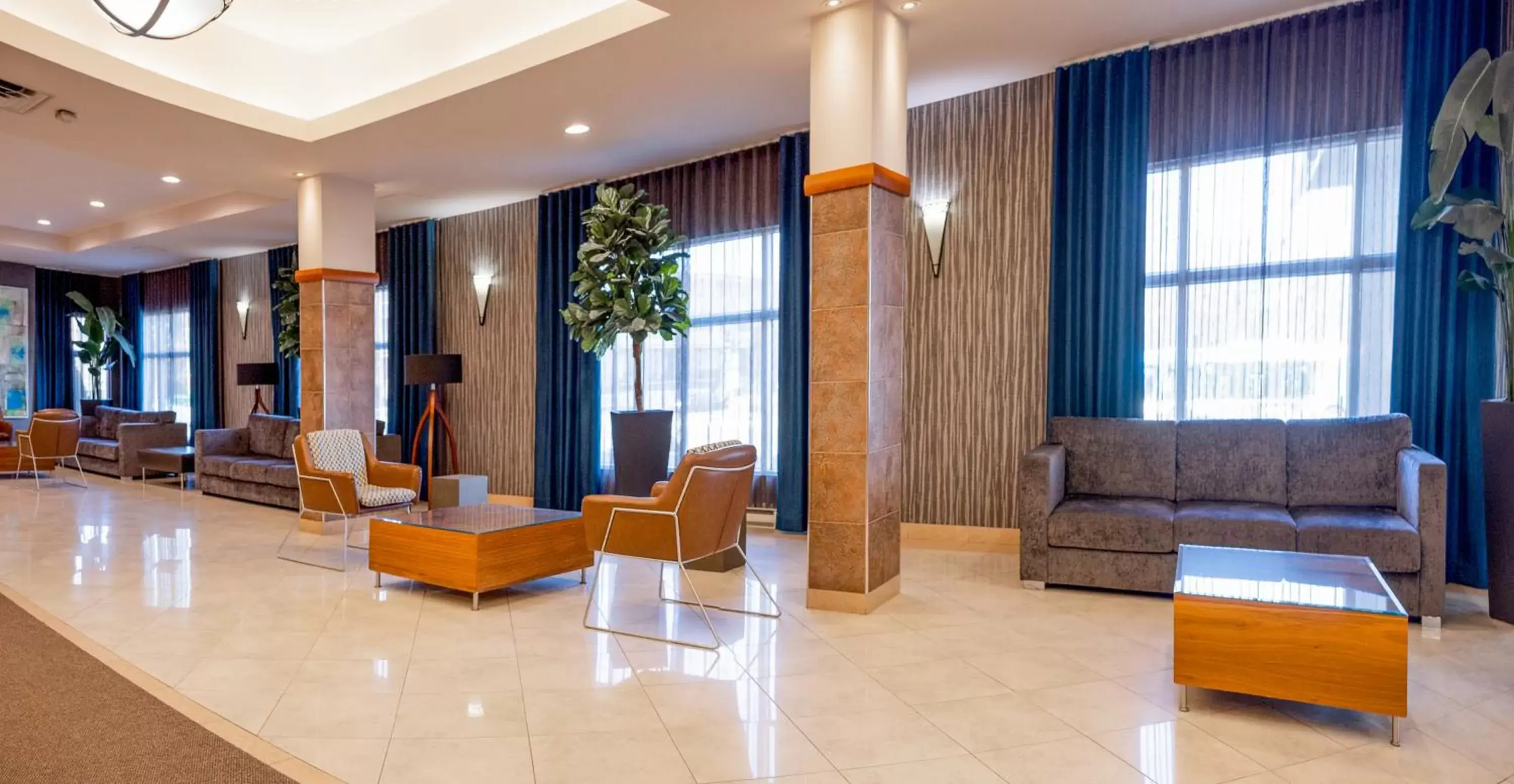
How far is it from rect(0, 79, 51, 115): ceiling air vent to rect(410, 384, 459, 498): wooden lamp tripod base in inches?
152

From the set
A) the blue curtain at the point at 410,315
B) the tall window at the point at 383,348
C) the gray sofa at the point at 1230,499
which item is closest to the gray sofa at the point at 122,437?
the tall window at the point at 383,348

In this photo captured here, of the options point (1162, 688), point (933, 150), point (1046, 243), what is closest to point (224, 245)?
point (933, 150)

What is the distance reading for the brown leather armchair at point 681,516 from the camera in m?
3.98

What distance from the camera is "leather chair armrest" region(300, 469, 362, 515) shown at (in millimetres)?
5496

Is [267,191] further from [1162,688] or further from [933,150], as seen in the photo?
[1162,688]

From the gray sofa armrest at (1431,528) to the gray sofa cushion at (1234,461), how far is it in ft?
2.50

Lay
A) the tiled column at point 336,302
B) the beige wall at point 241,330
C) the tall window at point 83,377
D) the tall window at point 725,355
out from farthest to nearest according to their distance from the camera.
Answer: the tall window at point 83,377
the beige wall at point 241,330
the tiled column at point 336,302
the tall window at point 725,355

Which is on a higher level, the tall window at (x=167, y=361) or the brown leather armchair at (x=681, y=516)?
the tall window at (x=167, y=361)

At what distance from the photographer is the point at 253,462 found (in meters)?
8.72

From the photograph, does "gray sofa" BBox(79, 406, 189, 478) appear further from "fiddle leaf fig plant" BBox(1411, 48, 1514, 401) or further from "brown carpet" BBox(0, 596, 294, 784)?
"fiddle leaf fig plant" BBox(1411, 48, 1514, 401)

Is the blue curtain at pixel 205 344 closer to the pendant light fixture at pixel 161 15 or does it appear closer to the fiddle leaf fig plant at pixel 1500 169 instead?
the pendant light fixture at pixel 161 15

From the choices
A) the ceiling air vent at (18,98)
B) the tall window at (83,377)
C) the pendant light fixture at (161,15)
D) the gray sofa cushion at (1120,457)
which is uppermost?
the ceiling air vent at (18,98)

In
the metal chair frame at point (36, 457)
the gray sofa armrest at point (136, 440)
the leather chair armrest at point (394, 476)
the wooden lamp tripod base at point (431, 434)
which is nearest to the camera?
the leather chair armrest at point (394, 476)

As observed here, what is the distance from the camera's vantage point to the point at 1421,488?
394cm
